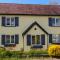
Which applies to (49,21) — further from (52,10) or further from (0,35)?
(0,35)

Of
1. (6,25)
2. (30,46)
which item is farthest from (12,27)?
(30,46)

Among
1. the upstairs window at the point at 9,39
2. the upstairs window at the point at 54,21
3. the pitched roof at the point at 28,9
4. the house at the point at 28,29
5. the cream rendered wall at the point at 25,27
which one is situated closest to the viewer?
the upstairs window at the point at 9,39

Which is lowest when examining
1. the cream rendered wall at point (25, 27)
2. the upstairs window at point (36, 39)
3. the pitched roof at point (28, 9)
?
the upstairs window at point (36, 39)

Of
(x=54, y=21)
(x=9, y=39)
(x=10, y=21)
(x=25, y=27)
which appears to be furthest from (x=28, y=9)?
(x=9, y=39)

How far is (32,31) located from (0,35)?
14.3 feet

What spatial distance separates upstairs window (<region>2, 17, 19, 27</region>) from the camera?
43.2m

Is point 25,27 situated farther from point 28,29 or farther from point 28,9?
Result: point 28,9

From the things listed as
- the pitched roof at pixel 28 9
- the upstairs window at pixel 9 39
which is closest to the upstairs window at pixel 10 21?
the pitched roof at pixel 28 9

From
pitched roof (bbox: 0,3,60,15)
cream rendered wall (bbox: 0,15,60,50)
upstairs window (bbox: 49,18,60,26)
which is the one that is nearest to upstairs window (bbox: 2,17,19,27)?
cream rendered wall (bbox: 0,15,60,50)

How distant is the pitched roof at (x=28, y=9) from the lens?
145ft

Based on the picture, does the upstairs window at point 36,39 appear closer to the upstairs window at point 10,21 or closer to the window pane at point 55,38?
the window pane at point 55,38

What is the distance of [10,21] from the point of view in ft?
142

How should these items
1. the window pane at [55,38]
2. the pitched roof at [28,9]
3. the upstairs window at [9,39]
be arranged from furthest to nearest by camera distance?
the pitched roof at [28,9]
the window pane at [55,38]
the upstairs window at [9,39]

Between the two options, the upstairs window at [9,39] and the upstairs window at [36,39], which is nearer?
the upstairs window at [9,39]
